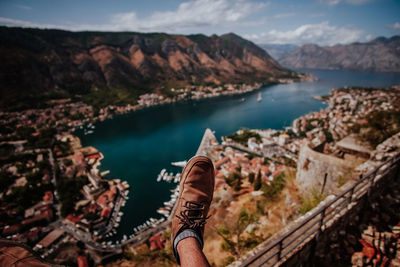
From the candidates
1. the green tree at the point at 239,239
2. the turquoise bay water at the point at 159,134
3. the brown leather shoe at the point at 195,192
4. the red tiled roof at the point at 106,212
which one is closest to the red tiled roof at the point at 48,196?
the turquoise bay water at the point at 159,134

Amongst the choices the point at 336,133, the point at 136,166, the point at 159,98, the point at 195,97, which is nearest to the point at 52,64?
the point at 159,98

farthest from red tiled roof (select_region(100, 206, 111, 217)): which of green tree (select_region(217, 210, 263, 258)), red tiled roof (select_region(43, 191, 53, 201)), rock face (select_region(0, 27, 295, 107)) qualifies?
rock face (select_region(0, 27, 295, 107))

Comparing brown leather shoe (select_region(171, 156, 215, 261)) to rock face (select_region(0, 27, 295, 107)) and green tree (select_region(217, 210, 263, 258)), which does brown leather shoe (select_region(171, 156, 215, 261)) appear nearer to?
green tree (select_region(217, 210, 263, 258))

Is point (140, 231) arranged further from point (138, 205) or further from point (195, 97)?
point (195, 97)

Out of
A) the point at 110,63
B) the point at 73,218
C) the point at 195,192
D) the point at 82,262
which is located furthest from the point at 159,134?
the point at 110,63

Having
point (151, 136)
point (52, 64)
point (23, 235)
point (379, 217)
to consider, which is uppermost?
point (52, 64)

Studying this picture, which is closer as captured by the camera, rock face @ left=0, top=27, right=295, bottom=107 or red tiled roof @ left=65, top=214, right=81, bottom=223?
red tiled roof @ left=65, top=214, right=81, bottom=223
